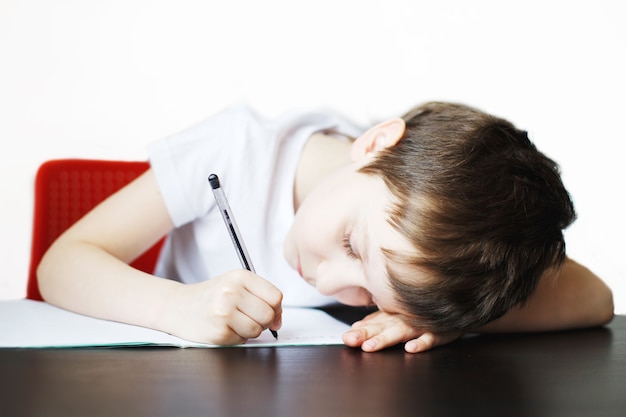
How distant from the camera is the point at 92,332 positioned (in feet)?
2.57

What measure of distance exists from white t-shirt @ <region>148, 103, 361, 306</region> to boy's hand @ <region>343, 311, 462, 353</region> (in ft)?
1.05

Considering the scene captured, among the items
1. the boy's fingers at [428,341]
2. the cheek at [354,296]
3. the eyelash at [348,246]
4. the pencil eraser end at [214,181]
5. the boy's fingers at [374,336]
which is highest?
the pencil eraser end at [214,181]

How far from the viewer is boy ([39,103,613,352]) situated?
771 mm

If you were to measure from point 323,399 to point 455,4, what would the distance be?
176cm

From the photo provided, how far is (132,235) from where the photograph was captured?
1.06 metres

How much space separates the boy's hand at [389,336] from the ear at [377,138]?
0.70 feet

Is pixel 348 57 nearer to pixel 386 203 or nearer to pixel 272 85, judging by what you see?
pixel 272 85

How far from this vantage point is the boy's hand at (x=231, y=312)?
2.47 ft

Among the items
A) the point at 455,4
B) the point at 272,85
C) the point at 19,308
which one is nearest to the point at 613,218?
the point at 455,4

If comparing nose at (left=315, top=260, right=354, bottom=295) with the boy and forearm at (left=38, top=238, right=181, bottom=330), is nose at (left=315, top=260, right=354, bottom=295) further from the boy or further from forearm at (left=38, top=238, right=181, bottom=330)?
forearm at (left=38, top=238, right=181, bottom=330)

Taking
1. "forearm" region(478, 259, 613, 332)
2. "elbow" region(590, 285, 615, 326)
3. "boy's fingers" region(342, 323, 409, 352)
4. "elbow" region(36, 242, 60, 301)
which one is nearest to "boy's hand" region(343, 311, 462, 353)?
"boy's fingers" region(342, 323, 409, 352)

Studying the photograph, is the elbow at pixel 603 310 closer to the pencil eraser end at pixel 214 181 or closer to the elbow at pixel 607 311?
the elbow at pixel 607 311

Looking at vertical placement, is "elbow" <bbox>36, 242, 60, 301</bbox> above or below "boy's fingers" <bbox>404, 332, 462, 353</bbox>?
above

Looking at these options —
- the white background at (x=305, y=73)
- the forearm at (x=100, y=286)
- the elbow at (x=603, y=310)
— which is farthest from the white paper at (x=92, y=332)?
the white background at (x=305, y=73)
